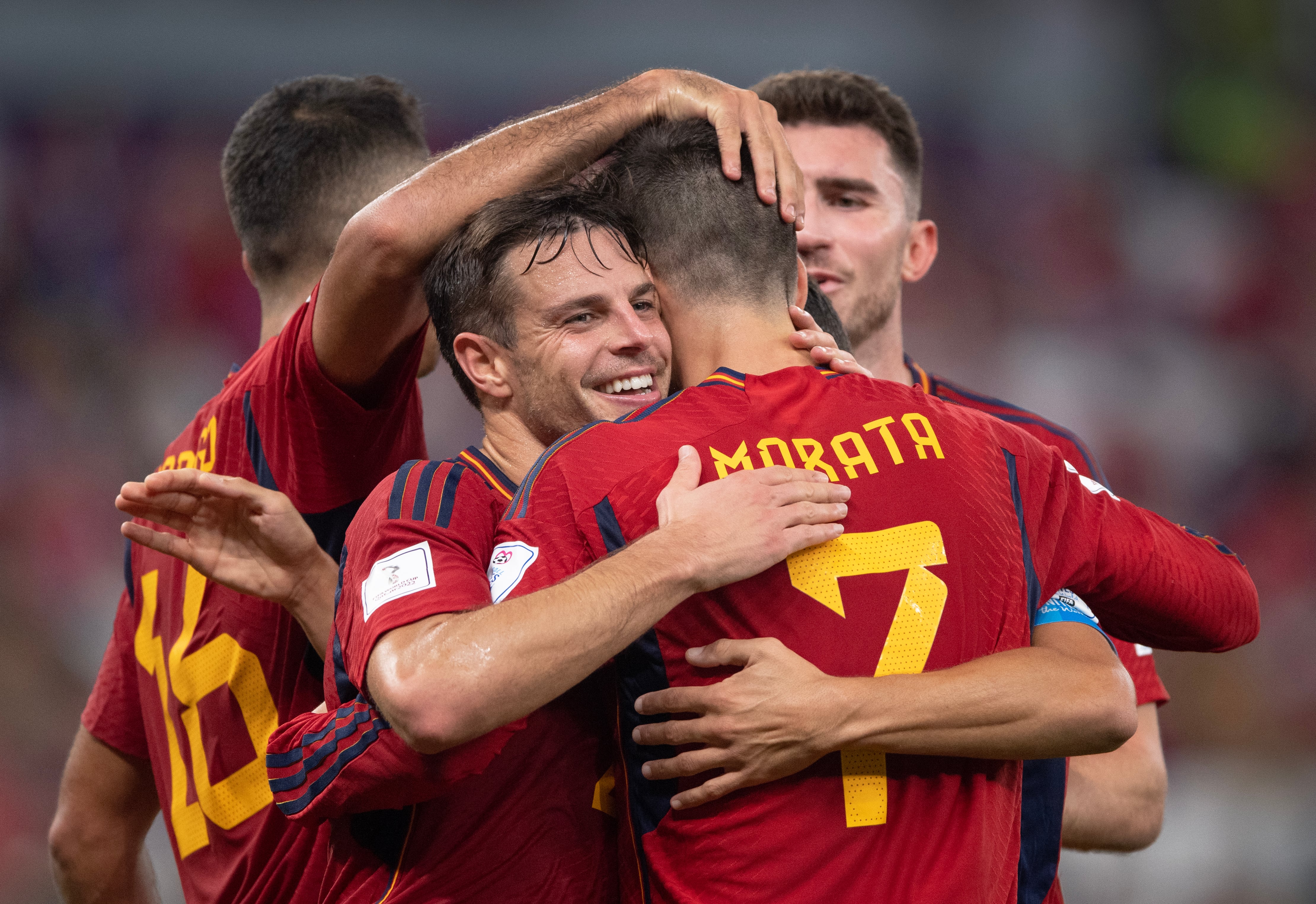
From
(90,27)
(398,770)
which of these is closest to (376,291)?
(398,770)

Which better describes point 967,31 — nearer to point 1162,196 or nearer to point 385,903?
point 1162,196

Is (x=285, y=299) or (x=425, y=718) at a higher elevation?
(x=285, y=299)

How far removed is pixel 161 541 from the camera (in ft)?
9.61

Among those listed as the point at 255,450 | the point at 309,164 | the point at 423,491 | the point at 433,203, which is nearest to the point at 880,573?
the point at 423,491

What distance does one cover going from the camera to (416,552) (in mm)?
2338

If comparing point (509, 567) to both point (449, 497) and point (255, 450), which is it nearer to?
point (449, 497)

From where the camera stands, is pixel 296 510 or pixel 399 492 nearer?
pixel 399 492

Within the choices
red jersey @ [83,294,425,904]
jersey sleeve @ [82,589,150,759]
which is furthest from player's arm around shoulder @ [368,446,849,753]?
jersey sleeve @ [82,589,150,759]

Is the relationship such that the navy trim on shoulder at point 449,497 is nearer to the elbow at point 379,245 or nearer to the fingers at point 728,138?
the elbow at point 379,245

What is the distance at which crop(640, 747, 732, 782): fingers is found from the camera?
2307 mm

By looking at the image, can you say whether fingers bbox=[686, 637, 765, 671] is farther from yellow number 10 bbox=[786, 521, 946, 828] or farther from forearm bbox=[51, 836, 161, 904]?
forearm bbox=[51, 836, 161, 904]

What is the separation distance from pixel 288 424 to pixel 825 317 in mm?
1392

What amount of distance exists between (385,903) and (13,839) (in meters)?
6.12

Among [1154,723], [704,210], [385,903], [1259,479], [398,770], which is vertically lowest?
[1259,479]
